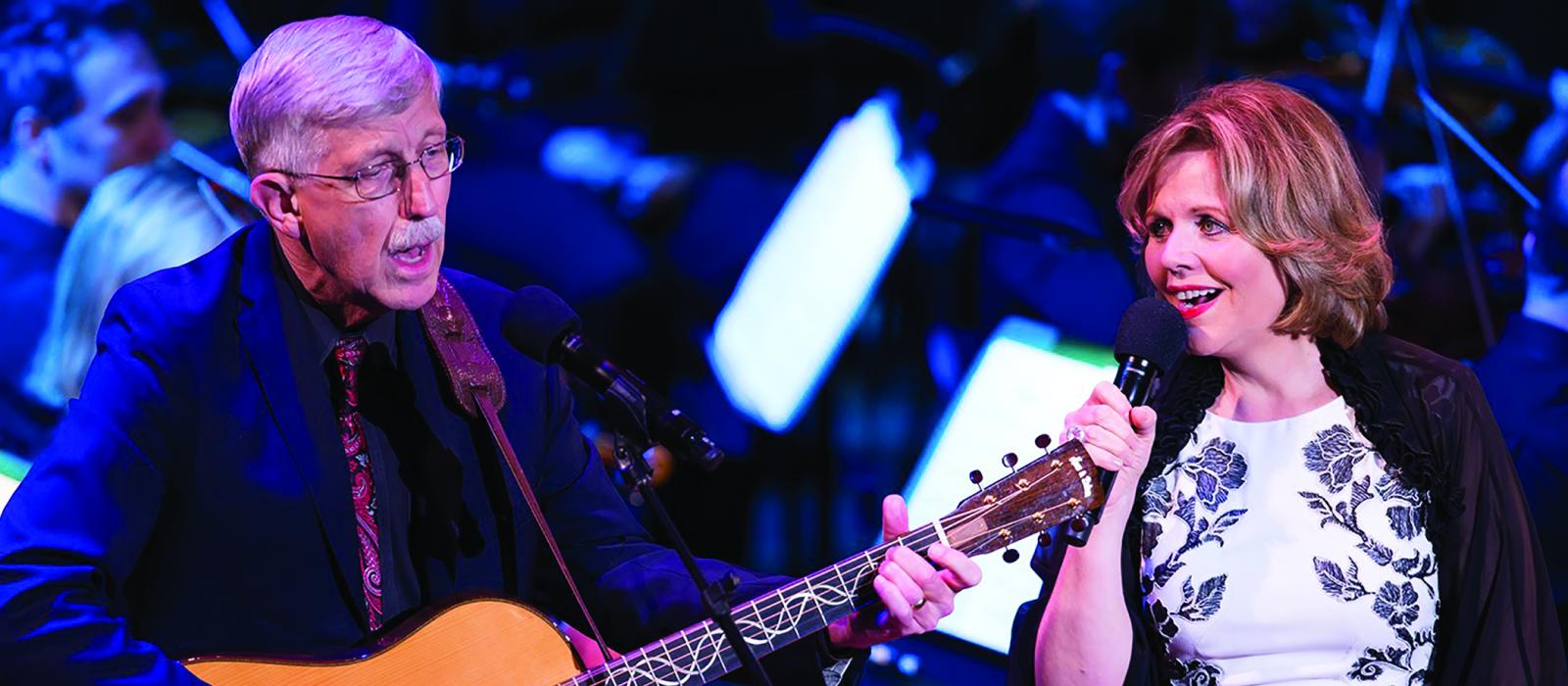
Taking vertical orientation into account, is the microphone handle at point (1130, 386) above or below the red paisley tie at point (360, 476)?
above

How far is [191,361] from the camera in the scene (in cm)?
234

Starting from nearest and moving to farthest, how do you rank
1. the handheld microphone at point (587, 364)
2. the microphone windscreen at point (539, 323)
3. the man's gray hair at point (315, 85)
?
the handheld microphone at point (587, 364)
the microphone windscreen at point (539, 323)
the man's gray hair at point (315, 85)

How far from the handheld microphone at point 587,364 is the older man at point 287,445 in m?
0.38

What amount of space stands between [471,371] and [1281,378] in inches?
59.9

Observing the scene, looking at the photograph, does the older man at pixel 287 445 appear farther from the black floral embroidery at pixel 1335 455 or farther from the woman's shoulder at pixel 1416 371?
the woman's shoulder at pixel 1416 371

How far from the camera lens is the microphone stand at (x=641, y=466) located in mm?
1969

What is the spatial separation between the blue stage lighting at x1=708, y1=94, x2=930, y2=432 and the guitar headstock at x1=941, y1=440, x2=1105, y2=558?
6.67ft

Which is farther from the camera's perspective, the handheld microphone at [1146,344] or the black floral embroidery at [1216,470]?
the black floral embroidery at [1216,470]

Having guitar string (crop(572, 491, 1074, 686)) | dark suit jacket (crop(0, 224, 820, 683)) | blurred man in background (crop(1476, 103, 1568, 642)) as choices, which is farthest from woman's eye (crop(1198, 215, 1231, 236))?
blurred man in background (crop(1476, 103, 1568, 642))

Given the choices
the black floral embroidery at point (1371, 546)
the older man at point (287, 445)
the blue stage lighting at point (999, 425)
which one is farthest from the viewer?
the blue stage lighting at point (999, 425)

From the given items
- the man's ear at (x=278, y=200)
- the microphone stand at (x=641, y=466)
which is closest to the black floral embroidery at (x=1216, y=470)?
the microphone stand at (x=641, y=466)

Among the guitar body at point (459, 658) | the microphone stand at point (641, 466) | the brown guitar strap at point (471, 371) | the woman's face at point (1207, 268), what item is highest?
the woman's face at point (1207, 268)

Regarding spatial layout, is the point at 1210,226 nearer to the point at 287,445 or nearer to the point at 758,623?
the point at 758,623

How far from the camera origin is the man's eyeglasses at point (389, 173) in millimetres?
2350
